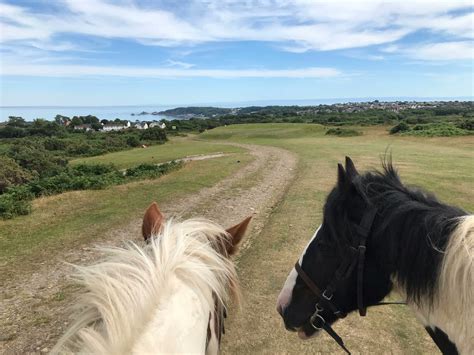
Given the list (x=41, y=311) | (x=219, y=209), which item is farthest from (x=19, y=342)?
(x=219, y=209)

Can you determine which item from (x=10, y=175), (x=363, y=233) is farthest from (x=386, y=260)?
(x=10, y=175)

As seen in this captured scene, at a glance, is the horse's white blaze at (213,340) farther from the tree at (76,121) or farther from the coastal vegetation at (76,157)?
Answer: the tree at (76,121)

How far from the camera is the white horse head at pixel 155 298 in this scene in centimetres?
120

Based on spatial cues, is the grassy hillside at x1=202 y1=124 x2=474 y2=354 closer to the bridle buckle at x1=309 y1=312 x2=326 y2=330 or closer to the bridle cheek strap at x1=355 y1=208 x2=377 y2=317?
the bridle cheek strap at x1=355 y1=208 x2=377 y2=317

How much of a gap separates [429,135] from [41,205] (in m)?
33.9

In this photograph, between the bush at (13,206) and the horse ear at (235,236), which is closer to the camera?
the horse ear at (235,236)

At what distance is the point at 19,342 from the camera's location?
432 cm

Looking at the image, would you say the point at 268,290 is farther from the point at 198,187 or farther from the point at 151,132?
the point at 151,132

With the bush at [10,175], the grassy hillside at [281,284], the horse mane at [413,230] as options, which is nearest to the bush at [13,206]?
the bush at [10,175]

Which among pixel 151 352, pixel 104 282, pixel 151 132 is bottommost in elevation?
pixel 151 132

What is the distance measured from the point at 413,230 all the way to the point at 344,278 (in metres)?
0.46

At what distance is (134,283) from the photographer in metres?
1.30

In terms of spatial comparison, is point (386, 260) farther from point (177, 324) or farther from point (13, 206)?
point (13, 206)

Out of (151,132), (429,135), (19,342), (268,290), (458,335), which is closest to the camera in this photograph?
(458,335)
